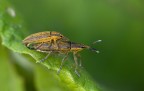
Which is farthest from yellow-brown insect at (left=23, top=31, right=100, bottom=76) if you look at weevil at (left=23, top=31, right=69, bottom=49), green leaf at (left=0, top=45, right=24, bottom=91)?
green leaf at (left=0, top=45, right=24, bottom=91)

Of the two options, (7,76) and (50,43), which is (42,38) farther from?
(7,76)

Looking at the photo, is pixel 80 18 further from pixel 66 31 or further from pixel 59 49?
pixel 59 49

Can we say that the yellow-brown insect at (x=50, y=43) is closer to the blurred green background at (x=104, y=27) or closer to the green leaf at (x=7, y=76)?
the green leaf at (x=7, y=76)

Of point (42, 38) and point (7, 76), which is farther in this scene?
point (7, 76)

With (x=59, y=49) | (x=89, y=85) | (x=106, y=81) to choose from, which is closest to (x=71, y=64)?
(x=59, y=49)

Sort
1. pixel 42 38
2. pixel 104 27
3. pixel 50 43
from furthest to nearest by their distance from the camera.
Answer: pixel 104 27 < pixel 50 43 < pixel 42 38

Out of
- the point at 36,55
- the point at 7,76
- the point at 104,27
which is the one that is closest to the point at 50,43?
the point at 36,55

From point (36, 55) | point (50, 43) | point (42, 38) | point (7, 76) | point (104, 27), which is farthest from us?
point (104, 27)
